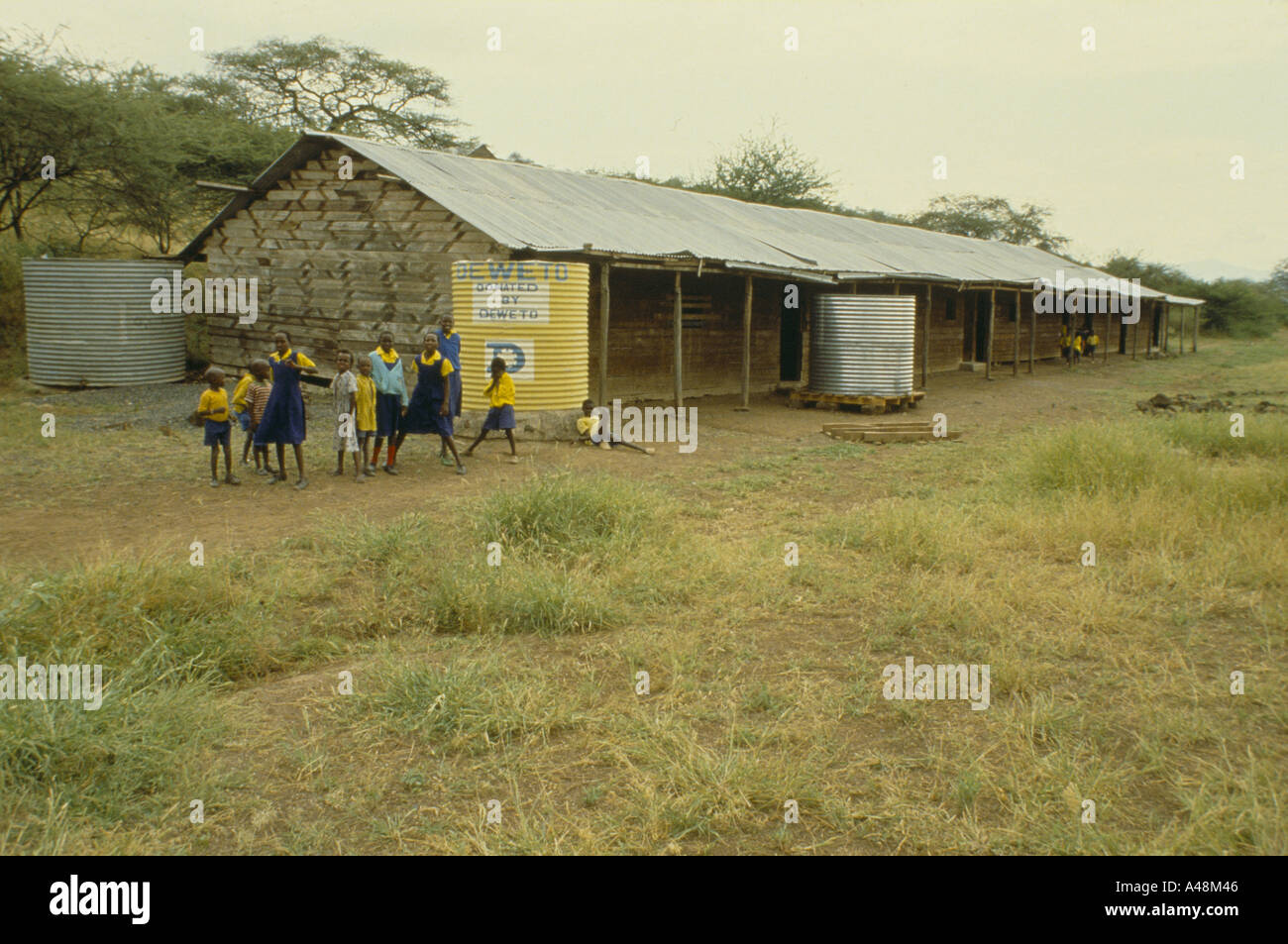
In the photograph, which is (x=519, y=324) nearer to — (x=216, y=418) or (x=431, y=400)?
(x=431, y=400)

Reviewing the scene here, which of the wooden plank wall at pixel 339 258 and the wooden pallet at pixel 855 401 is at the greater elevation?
the wooden plank wall at pixel 339 258

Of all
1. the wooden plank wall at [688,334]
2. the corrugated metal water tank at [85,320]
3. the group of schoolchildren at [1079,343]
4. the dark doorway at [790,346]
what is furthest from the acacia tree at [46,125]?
the group of schoolchildren at [1079,343]

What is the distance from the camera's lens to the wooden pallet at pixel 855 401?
16.5 metres

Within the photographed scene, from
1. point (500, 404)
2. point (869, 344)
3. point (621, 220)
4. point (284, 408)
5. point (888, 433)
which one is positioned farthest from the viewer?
point (621, 220)

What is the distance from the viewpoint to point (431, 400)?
10289 mm

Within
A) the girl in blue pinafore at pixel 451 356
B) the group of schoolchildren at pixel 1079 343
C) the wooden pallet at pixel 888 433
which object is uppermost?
the group of schoolchildren at pixel 1079 343

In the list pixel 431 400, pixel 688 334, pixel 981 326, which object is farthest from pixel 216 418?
pixel 981 326

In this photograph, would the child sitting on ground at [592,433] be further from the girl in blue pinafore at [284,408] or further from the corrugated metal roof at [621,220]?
the girl in blue pinafore at [284,408]

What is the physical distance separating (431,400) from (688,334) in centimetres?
809

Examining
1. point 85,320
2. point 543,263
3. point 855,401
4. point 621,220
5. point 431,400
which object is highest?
point 621,220

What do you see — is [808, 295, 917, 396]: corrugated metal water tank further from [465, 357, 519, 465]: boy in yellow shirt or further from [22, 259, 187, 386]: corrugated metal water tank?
[22, 259, 187, 386]: corrugated metal water tank

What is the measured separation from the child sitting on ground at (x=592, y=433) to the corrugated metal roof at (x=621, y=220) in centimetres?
211

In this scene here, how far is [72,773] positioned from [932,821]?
10.00ft

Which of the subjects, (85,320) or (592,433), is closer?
(592,433)
